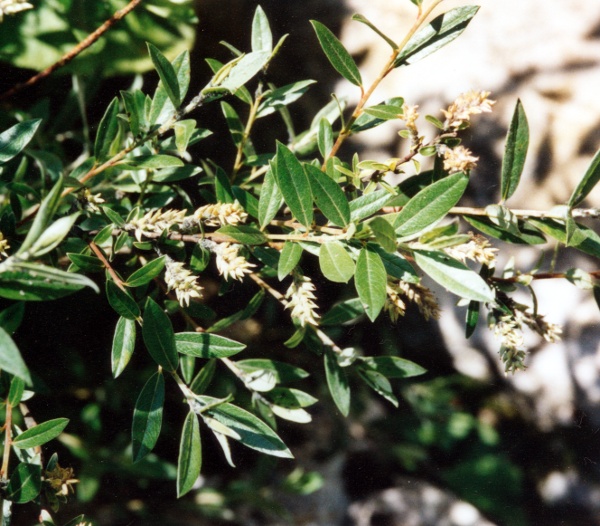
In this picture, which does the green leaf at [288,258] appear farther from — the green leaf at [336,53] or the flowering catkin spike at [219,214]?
the green leaf at [336,53]

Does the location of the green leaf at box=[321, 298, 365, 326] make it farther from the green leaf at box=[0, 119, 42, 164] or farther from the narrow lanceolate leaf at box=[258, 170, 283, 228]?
the green leaf at box=[0, 119, 42, 164]

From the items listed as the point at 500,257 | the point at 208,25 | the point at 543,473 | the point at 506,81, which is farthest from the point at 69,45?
the point at 543,473

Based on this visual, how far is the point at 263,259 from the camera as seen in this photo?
853 mm

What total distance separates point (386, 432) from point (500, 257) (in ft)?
2.46

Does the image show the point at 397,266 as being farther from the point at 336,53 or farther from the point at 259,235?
the point at 336,53

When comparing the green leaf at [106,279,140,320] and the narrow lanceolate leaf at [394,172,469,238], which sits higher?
the narrow lanceolate leaf at [394,172,469,238]

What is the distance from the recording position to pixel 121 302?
28.8 inches

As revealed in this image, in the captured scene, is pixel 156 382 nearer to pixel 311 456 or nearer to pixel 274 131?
pixel 274 131

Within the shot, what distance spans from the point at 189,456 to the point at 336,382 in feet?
1.05

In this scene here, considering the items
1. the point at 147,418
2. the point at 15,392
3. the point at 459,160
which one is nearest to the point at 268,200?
the point at 459,160

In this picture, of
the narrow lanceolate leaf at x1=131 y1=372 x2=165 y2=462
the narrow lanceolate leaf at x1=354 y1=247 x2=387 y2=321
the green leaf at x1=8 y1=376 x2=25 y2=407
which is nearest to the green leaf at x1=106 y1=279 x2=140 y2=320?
the narrow lanceolate leaf at x1=131 y1=372 x2=165 y2=462

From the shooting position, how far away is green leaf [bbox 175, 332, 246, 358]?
0.79m

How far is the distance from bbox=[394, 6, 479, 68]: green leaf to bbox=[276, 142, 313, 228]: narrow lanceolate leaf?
231mm

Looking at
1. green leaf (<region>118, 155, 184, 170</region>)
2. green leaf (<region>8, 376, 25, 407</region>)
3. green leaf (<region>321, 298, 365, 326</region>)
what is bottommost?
green leaf (<region>321, 298, 365, 326</region>)
